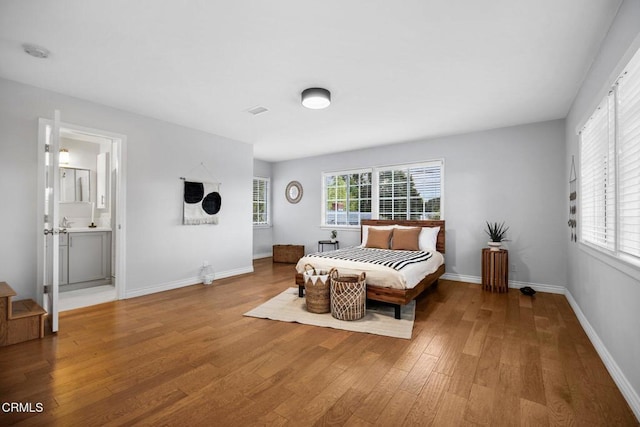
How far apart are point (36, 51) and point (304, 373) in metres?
3.44

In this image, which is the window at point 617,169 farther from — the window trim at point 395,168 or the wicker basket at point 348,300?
the window trim at point 395,168

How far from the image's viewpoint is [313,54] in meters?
2.55

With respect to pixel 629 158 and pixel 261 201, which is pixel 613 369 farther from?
pixel 261 201

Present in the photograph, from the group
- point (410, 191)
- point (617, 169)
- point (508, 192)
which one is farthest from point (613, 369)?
point (410, 191)

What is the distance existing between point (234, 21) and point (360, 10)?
903 mm

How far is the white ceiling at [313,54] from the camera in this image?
6.61ft

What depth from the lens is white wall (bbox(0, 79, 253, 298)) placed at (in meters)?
3.03

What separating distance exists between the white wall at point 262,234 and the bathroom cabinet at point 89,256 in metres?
3.12

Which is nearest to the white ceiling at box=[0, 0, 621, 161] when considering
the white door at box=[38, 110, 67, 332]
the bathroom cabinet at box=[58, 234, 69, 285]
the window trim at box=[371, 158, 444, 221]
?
the white door at box=[38, 110, 67, 332]

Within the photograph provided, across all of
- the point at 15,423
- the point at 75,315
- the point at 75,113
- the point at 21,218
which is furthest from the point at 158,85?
the point at 15,423

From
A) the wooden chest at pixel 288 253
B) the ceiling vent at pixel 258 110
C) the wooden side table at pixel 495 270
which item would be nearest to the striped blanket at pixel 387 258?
the wooden side table at pixel 495 270

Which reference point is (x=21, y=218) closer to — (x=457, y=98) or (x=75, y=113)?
(x=75, y=113)

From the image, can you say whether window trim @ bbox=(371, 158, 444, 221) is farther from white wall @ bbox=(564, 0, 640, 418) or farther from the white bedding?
white wall @ bbox=(564, 0, 640, 418)

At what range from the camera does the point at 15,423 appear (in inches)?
62.1
